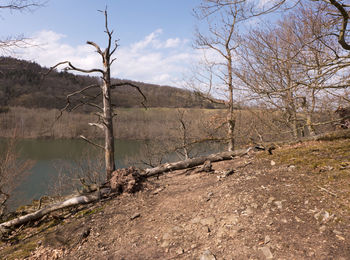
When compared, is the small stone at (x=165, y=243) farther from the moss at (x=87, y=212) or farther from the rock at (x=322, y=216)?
the moss at (x=87, y=212)

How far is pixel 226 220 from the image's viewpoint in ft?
10.4

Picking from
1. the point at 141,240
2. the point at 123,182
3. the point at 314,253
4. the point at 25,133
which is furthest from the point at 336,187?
A: the point at 25,133

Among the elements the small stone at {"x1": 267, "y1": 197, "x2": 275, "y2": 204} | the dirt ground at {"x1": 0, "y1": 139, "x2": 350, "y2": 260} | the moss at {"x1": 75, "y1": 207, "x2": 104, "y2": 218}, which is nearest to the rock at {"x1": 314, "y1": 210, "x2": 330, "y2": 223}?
the dirt ground at {"x1": 0, "y1": 139, "x2": 350, "y2": 260}

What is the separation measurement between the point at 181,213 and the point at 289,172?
2096 mm

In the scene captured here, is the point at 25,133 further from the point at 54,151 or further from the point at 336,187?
the point at 336,187

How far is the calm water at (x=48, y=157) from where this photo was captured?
18.8 meters

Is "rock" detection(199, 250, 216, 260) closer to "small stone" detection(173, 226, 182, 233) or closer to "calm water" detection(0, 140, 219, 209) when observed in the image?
"small stone" detection(173, 226, 182, 233)

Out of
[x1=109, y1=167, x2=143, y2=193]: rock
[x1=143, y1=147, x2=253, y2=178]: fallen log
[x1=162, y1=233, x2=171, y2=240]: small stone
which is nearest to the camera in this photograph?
[x1=162, y1=233, x2=171, y2=240]: small stone

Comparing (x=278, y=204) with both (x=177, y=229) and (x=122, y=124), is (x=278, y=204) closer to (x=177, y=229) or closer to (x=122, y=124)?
(x=177, y=229)

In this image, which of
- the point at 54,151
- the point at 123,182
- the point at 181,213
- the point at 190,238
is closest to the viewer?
the point at 190,238

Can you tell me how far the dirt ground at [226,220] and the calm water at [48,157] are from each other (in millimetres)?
11263

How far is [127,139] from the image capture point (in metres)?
40.7

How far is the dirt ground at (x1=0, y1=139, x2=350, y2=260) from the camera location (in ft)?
8.46

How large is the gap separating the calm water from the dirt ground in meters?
11.3
